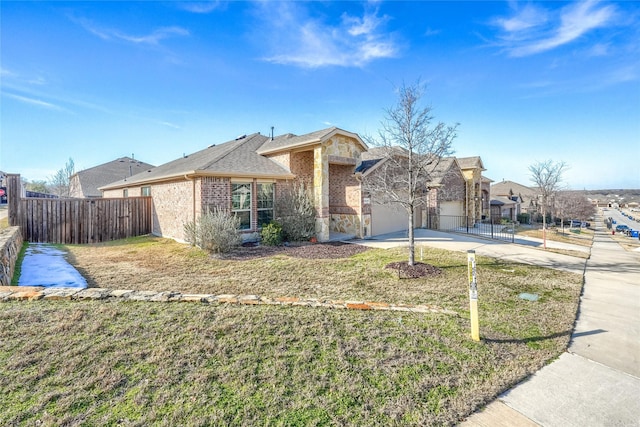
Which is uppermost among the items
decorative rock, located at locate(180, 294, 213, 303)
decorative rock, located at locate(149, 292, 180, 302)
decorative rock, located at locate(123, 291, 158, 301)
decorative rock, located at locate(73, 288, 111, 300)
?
decorative rock, located at locate(73, 288, 111, 300)

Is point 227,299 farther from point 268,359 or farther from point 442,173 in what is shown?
point 442,173

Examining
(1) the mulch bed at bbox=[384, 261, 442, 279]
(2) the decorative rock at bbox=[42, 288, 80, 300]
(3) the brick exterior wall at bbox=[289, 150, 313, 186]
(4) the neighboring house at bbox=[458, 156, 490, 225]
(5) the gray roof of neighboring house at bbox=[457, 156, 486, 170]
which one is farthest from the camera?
(5) the gray roof of neighboring house at bbox=[457, 156, 486, 170]

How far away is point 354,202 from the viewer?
14.1m

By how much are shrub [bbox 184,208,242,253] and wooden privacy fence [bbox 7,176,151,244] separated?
612 centimetres

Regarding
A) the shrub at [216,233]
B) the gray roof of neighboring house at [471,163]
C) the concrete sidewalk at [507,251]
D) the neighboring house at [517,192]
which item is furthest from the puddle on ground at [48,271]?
the neighboring house at [517,192]

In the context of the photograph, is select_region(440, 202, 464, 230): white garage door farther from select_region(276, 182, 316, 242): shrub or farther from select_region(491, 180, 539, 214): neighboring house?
select_region(491, 180, 539, 214): neighboring house

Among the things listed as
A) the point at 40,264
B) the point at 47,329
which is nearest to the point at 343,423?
the point at 47,329

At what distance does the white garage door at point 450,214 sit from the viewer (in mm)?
19694

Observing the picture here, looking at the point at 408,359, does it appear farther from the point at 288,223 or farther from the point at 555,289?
the point at 288,223

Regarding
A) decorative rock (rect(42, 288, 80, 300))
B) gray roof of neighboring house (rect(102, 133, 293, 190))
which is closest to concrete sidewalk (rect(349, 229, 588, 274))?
gray roof of neighboring house (rect(102, 133, 293, 190))

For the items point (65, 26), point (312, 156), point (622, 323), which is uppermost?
point (65, 26)

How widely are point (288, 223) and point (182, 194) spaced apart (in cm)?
488

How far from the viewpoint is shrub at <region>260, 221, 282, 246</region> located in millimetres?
11578

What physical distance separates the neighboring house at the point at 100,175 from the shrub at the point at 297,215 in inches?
913
